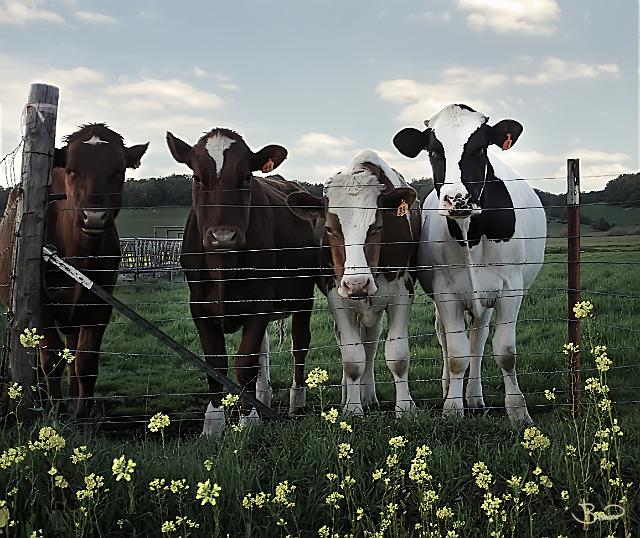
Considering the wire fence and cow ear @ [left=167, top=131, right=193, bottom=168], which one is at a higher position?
cow ear @ [left=167, top=131, right=193, bottom=168]

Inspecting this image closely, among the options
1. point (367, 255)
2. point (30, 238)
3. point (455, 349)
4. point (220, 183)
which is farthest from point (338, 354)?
point (30, 238)

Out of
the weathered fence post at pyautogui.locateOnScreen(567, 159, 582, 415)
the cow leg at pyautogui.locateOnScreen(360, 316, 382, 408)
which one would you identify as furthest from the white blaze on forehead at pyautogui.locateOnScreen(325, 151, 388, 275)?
the weathered fence post at pyautogui.locateOnScreen(567, 159, 582, 415)

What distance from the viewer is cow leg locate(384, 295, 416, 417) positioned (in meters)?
6.03

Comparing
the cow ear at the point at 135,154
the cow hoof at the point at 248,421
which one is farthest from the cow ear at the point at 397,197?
the cow ear at the point at 135,154

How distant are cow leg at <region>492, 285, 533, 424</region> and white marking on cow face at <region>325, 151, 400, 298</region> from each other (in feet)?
4.49

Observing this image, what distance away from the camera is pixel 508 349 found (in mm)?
6012

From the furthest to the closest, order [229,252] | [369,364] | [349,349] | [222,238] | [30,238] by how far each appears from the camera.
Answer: [369,364] → [349,349] → [229,252] → [222,238] → [30,238]

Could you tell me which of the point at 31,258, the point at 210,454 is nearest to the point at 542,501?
the point at 210,454

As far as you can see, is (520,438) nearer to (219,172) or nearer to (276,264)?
(276,264)

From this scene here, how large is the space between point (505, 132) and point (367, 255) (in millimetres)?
1675

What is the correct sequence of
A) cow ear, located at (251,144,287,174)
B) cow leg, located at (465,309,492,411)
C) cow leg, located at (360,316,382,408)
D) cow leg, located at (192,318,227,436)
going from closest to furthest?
cow leg, located at (192,318,227,436), cow ear, located at (251,144,287,174), cow leg, located at (465,309,492,411), cow leg, located at (360,316,382,408)

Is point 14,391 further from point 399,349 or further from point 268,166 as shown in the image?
point 399,349

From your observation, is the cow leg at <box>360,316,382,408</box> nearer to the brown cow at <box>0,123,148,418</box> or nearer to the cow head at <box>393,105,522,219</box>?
→ the cow head at <box>393,105,522,219</box>

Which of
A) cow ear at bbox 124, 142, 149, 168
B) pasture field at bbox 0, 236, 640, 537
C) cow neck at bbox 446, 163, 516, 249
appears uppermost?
cow ear at bbox 124, 142, 149, 168
